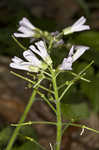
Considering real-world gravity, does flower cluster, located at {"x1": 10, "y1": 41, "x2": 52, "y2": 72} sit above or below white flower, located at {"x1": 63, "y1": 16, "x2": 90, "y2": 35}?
below

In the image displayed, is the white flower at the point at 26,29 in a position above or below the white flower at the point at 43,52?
above

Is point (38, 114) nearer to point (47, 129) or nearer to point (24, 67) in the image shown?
point (47, 129)

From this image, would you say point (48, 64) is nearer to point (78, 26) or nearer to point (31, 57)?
point (31, 57)

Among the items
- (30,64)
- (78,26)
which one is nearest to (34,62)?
(30,64)

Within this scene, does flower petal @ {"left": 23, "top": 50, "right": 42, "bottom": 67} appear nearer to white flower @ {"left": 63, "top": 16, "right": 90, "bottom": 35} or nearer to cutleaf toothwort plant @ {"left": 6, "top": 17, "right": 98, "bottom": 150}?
cutleaf toothwort plant @ {"left": 6, "top": 17, "right": 98, "bottom": 150}

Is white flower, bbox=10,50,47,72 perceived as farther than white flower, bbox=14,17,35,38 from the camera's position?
No

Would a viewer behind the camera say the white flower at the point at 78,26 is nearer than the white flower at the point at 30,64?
No

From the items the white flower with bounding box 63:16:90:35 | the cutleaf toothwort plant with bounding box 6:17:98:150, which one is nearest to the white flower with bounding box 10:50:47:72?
the cutleaf toothwort plant with bounding box 6:17:98:150

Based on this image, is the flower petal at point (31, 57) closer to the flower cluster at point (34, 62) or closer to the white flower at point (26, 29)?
the flower cluster at point (34, 62)

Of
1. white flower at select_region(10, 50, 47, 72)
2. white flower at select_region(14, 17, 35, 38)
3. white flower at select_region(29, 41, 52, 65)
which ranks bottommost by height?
white flower at select_region(10, 50, 47, 72)

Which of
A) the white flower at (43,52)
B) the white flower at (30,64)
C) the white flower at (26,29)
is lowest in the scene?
the white flower at (30,64)

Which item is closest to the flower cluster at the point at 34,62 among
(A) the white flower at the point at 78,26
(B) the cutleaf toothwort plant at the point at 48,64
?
(B) the cutleaf toothwort plant at the point at 48,64
